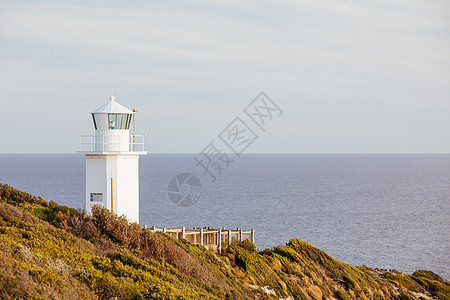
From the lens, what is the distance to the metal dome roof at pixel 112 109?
19.1 meters

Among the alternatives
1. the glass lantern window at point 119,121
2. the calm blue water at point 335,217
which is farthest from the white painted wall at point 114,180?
the calm blue water at point 335,217

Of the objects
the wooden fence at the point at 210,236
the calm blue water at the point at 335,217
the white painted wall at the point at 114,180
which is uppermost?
the white painted wall at the point at 114,180

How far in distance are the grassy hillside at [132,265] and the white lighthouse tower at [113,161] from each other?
110 inches

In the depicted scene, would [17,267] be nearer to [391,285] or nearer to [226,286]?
[226,286]

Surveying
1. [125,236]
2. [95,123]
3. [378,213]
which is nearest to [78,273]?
[125,236]

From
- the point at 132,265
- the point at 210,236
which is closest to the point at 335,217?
the point at 210,236

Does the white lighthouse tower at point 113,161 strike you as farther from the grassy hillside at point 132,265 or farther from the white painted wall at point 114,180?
the grassy hillside at point 132,265

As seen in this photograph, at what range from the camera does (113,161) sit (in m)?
18.6

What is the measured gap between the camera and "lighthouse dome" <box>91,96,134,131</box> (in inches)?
752

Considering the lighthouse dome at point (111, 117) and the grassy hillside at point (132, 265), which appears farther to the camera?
the lighthouse dome at point (111, 117)

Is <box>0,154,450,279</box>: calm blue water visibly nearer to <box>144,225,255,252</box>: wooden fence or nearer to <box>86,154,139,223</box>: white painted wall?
<box>144,225,255,252</box>: wooden fence

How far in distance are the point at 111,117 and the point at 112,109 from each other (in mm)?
303

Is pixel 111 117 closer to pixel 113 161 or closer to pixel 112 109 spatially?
pixel 112 109

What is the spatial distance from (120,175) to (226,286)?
6.21 meters
